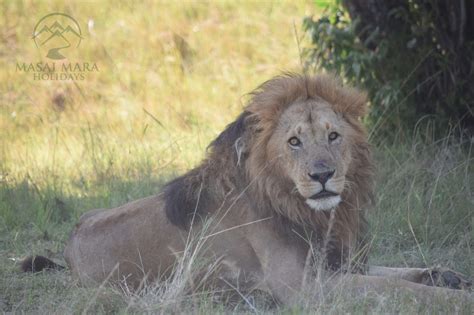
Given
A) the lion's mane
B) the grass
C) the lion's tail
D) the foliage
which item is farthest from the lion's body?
the foliage

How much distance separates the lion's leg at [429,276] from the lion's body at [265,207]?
6.2 inches

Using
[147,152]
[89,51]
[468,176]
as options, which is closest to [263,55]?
[89,51]

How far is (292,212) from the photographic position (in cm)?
442

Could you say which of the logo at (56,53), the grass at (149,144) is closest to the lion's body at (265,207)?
the grass at (149,144)

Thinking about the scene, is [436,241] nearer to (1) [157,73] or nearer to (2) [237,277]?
(2) [237,277]

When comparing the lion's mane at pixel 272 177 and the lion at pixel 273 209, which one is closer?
the lion at pixel 273 209

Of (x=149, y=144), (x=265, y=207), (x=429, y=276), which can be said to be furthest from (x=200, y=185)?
(x=149, y=144)

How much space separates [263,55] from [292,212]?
751cm

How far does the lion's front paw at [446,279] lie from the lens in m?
4.41

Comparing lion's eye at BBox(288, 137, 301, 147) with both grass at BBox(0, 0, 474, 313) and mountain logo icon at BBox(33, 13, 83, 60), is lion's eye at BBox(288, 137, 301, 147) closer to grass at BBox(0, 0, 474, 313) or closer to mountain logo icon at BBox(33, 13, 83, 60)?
grass at BBox(0, 0, 474, 313)

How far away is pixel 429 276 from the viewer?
15.0 feet

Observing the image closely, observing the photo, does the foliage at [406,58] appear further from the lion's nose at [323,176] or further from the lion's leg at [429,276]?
the lion's nose at [323,176]

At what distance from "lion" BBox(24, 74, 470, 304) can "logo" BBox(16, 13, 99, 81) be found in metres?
6.15

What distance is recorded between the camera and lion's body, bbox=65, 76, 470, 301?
14.4 ft
